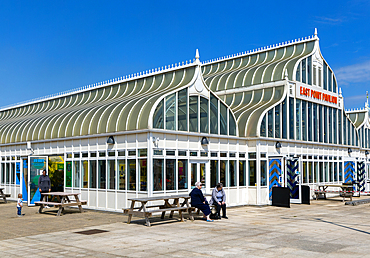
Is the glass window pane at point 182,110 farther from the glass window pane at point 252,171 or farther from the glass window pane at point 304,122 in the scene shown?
the glass window pane at point 304,122

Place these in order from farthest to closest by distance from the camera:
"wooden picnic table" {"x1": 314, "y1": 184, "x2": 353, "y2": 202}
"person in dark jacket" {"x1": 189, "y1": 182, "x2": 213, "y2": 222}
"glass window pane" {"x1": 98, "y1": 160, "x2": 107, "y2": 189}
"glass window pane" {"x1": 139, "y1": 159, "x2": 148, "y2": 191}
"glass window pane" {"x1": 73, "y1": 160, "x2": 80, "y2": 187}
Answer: "wooden picnic table" {"x1": 314, "y1": 184, "x2": 353, "y2": 202} → "glass window pane" {"x1": 73, "y1": 160, "x2": 80, "y2": 187} → "glass window pane" {"x1": 98, "y1": 160, "x2": 107, "y2": 189} → "glass window pane" {"x1": 139, "y1": 159, "x2": 148, "y2": 191} → "person in dark jacket" {"x1": 189, "y1": 182, "x2": 213, "y2": 222}

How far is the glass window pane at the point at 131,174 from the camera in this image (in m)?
17.8

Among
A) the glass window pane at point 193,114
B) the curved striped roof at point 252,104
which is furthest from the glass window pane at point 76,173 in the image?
the curved striped roof at point 252,104

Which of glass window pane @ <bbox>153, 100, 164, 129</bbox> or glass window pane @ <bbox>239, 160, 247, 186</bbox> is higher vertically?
glass window pane @ <bbox>153, 100, 164, 129</bbox>

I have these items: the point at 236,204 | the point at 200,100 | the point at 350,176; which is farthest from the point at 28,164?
the point at 350,176

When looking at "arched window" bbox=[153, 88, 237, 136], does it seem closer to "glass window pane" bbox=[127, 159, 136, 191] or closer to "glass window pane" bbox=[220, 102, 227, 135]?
"glass window pane" bbox=[220, 102, 227, 135]

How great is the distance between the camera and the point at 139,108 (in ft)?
59.3

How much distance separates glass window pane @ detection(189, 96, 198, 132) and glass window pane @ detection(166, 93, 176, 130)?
107cm

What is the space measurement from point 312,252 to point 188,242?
10.5 feet

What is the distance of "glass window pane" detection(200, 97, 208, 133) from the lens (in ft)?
64.5

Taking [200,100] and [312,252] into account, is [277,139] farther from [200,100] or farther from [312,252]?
[312,252]

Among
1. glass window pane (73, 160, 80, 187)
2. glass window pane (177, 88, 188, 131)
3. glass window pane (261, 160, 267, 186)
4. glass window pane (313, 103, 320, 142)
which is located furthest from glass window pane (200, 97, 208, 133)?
glass window pane (313, 103, 320, 142)

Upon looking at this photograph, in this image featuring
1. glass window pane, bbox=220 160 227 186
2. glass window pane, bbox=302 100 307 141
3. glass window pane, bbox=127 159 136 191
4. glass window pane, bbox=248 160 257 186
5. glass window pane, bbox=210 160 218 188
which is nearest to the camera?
glass window pane, bbox=127 159 136 191

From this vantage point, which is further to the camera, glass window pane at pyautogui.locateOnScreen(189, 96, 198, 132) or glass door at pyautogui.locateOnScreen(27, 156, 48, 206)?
glass door at pyautogui.locateOnScreen(27, 156, 48, 206)
